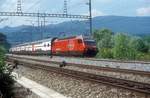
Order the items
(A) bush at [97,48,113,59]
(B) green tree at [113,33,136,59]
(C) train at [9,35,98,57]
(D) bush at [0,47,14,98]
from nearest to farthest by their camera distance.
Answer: (D) bush at [0,47,14,98] < (B) green tree at [113,33,136,59] < (C) train at [9,35,98,57] < (A) bush at [97,48,113,59]

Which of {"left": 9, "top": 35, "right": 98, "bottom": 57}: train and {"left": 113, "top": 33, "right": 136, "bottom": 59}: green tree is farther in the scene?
{"left": 9, "top": 35, "right": 98, "bottom": 57}: train

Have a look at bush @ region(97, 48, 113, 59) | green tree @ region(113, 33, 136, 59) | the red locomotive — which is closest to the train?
the red locomotive

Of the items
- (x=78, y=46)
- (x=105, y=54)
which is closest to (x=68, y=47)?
(x=78, y=46)

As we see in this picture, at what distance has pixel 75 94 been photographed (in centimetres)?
1664

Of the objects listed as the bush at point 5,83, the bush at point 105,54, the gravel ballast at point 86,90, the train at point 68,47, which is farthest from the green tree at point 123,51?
the bush at point 5,83

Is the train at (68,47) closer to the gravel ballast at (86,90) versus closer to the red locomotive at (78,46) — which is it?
the red locomotive at (78,46)

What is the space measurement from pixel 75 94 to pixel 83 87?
1444 millimetres

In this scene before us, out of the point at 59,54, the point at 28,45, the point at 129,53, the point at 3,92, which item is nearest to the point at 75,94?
the point at 3,92

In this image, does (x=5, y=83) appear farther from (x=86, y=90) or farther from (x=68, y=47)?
(x=68, y=47)

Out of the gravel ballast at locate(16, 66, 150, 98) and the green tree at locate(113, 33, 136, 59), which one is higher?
the gravel ballast at locate(16, 66, 150, 98)

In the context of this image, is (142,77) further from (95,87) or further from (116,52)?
(116,52)

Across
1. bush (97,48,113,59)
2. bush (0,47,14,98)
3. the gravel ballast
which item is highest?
bush (0,47,14,98)

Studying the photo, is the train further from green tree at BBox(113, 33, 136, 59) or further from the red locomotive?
green tree at BBox(113, 33, 136, 59)

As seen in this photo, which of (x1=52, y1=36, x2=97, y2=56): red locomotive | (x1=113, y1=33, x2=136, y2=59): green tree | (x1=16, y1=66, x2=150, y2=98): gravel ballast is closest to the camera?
(x1=16, y1=66, x2=150, y2=98): gravel ballast
